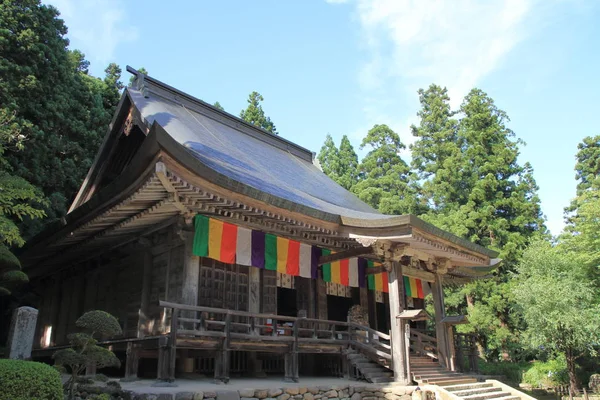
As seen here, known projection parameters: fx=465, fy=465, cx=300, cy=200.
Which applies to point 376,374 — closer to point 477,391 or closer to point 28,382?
point 477,391

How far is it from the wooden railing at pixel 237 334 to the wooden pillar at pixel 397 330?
0.26m

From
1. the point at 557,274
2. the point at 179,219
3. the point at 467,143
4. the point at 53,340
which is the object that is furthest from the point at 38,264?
the point at 467,143

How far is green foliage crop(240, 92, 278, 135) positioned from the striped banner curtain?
2834 centimetres

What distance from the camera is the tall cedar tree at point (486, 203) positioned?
88.4ft

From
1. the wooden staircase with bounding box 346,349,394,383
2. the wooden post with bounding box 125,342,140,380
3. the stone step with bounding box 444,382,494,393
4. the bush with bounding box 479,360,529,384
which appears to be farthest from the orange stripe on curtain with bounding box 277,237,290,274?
the bush with bounding box 479,360,529,384

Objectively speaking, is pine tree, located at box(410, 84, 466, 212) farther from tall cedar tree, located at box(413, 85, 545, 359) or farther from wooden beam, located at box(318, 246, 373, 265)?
wooden beam, located at box(318, 246, 373, 265)

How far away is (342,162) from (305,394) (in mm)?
35663

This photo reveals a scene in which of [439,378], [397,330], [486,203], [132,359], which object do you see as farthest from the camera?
[486,203]

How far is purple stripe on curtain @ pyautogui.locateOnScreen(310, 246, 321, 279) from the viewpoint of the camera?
1287cm

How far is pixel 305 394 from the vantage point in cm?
952

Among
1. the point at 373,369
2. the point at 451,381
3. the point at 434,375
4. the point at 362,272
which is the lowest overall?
the point at 451,381

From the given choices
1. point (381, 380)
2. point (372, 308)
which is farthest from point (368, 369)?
point (372, 308)

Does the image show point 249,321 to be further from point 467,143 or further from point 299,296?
point 467,143

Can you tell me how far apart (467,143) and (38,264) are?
28.9 meters
